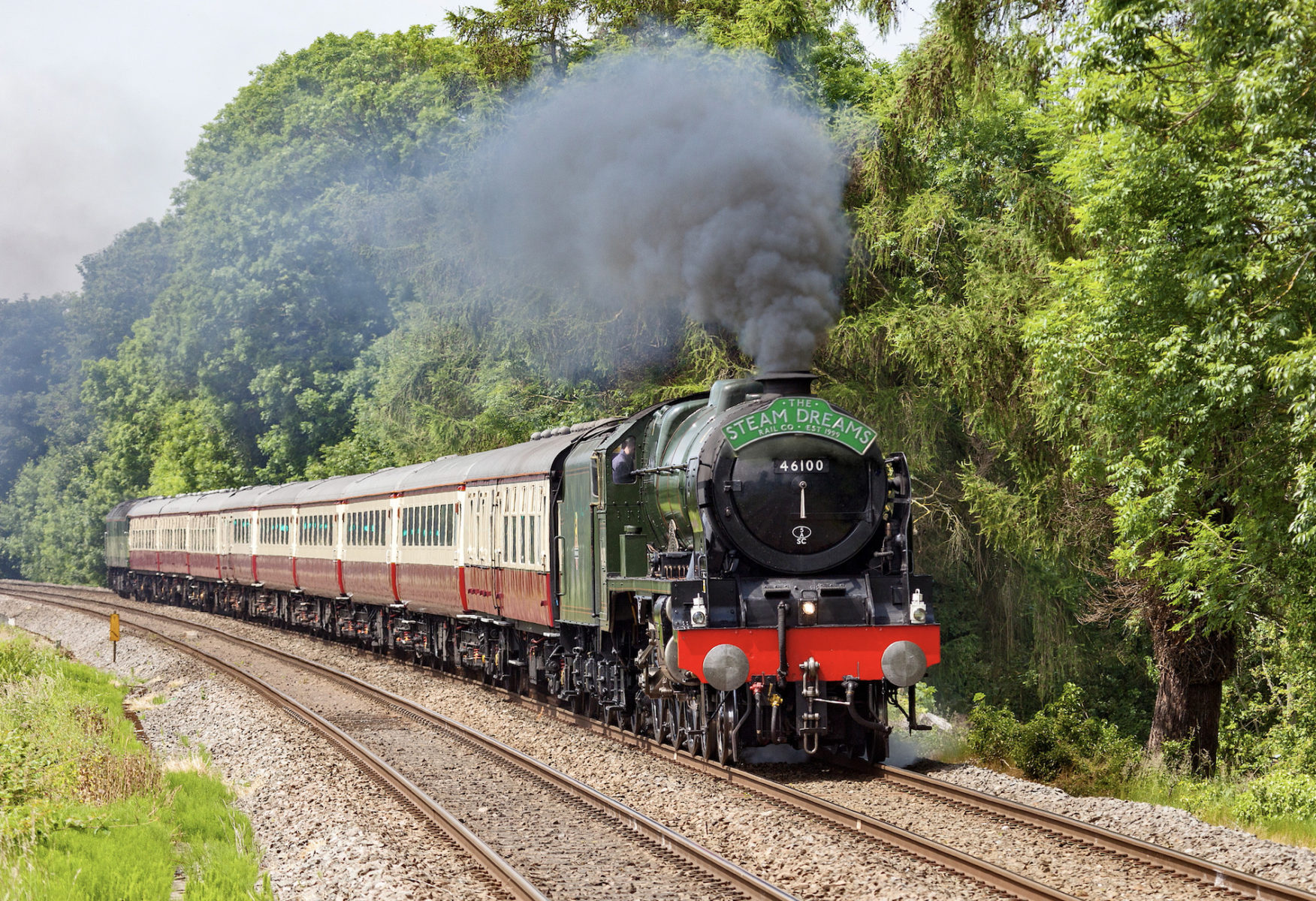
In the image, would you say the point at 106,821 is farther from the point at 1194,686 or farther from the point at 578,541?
the point at 1194,686

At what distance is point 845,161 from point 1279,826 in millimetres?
12596

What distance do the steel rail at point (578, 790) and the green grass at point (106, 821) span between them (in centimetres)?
162

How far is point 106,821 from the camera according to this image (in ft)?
30.3

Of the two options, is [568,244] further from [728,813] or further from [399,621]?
[728,813]

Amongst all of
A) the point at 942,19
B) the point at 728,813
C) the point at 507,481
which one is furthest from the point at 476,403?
the point at 728,813

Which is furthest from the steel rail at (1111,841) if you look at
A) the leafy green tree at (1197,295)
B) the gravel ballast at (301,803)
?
the gravel ballast at (301,803)

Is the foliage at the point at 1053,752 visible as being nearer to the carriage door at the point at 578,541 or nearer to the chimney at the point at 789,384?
the carriage door at the point at 578,541

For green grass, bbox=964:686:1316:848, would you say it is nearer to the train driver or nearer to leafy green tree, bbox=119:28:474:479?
the train driver

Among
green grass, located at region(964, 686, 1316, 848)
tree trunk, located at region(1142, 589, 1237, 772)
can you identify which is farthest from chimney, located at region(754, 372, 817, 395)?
tree trunk, located at region(1142, 589, 1237, 772)

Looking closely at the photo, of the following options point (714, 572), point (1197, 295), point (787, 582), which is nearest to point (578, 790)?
point (714, 572)

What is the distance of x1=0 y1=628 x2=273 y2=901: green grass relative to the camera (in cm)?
771

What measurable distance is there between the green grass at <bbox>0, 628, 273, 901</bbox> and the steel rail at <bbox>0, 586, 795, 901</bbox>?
1616 millimetres

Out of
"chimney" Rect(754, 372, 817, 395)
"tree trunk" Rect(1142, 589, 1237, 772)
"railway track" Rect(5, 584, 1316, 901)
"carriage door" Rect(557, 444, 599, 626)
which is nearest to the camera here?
"railway track" Rect(5, 584, 1316, 901)

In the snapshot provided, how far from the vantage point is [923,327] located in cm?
1875
